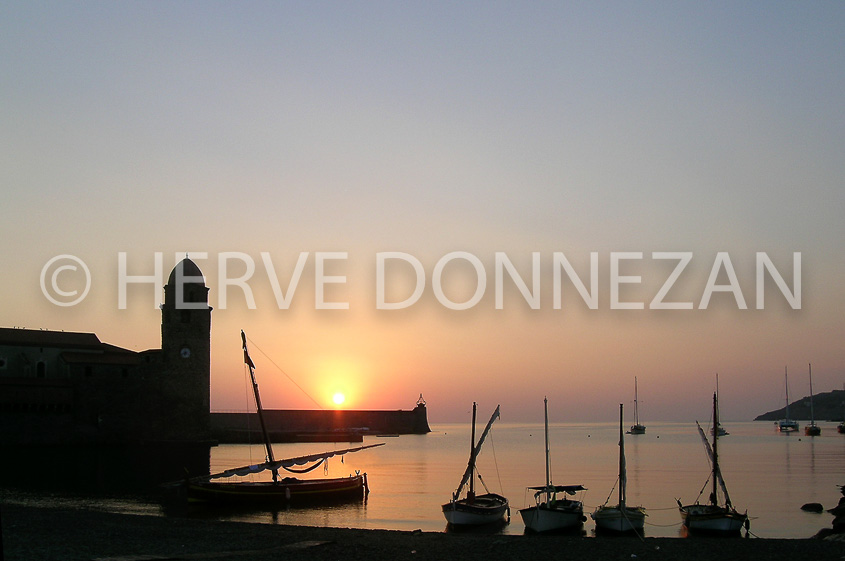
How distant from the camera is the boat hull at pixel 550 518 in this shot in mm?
32875

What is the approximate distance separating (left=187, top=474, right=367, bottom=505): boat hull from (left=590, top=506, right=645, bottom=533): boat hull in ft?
50.6

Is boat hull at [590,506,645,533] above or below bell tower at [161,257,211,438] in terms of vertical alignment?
below

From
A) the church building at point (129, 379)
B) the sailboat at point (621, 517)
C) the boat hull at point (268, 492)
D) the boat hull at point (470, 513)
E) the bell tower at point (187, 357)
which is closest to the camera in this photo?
the sailboat at point (621, 517)

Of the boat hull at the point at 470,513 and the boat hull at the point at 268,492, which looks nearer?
the boat hull at the point at 470,513

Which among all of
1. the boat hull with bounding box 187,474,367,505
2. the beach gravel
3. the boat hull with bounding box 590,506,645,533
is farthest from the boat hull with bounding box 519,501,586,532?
the boat hull with bounding box 187,474,367,505

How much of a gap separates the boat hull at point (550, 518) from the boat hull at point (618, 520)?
39.2 inches

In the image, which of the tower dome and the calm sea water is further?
the tower dome

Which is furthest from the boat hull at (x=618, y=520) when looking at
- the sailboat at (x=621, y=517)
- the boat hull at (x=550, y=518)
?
the boat hull at (x=550, y=518)

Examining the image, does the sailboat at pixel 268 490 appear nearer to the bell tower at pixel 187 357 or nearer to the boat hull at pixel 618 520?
the boat hull at pixel 618 520

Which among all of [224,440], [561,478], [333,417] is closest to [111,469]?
[561,478]

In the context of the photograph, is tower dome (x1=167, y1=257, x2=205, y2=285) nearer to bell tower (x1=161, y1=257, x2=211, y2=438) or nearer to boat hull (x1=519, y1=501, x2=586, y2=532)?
bell tower (x1=161, y1=257, x2=211, y2=438)

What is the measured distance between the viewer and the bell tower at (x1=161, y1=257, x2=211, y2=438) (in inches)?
3447

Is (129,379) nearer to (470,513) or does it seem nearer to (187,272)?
(187,272)

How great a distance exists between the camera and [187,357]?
88.4 m
